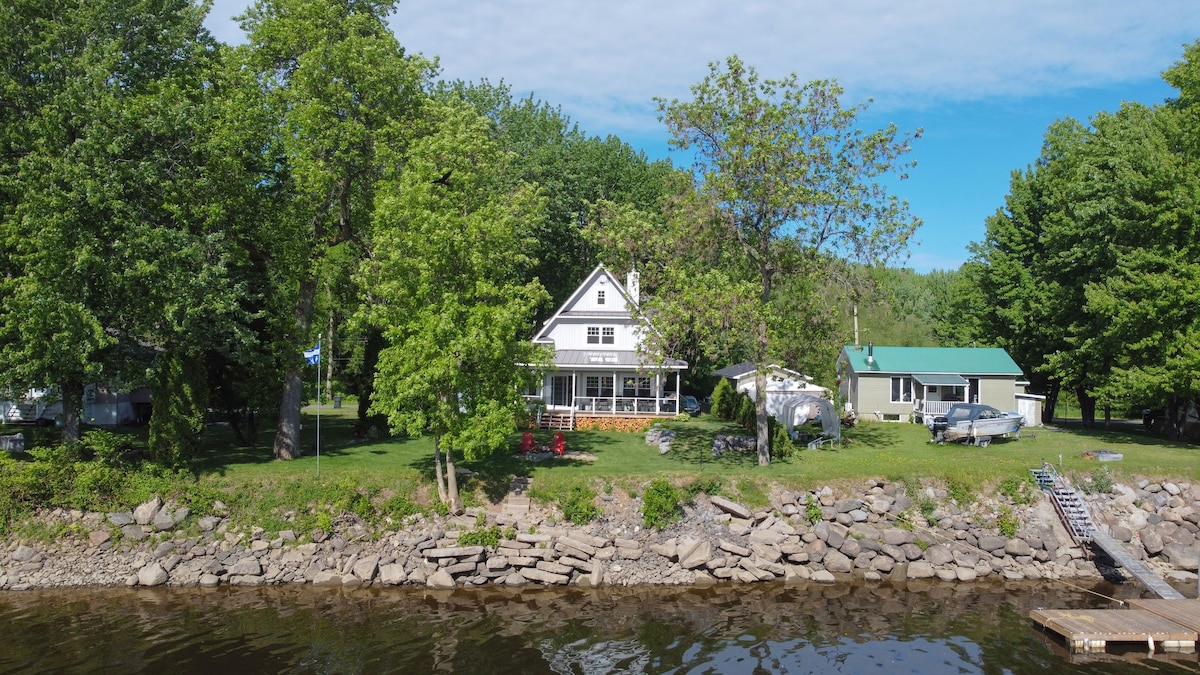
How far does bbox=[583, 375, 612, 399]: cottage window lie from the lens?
38.5m

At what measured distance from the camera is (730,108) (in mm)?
25656

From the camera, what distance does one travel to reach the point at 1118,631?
16266 mm

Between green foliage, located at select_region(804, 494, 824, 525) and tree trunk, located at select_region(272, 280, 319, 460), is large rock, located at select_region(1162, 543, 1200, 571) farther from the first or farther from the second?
tree trunk, located at select_region(272, 280, 319, 460)

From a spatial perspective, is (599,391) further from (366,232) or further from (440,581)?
(440,581)

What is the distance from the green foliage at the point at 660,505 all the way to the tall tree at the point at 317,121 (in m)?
11.5

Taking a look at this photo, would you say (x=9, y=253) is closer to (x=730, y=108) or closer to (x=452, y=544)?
(x=452, y=544)

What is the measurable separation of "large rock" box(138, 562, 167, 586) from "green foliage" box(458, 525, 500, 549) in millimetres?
7219

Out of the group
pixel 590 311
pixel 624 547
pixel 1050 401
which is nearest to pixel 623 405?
Answer: pixel 590 311

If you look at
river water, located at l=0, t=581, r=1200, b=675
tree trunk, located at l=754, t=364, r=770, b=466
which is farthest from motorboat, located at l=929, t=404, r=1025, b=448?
river water, located at l=0, t=581, r=1200, b=675

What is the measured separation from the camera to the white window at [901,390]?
39.4 m

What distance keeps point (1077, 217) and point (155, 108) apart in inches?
1375

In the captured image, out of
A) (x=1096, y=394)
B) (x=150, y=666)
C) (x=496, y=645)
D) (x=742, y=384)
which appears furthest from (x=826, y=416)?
(x=150, y=666)

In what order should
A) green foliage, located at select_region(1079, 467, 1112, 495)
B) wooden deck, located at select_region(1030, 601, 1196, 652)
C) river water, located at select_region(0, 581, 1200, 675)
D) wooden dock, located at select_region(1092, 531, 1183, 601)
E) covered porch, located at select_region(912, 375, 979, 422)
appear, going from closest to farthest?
river water, located at select_region(0, 581, 1200, 675)
wooden deck, located at select_region(1030, 601, 1196, 652)
wooden dock, located at select_region(1092, 531, 1183, 601)
green foliage, located at select_region(1079, 467, 1112, 495)
covered porch, located at select_region(912, 375, 979, 422)

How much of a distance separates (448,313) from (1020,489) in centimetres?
1715
